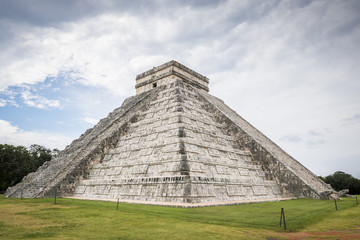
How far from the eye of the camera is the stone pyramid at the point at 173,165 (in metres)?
9.27

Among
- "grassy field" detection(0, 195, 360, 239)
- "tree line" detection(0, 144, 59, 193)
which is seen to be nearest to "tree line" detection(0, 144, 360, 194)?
"tree line" detection(0, 144, 59, 193)

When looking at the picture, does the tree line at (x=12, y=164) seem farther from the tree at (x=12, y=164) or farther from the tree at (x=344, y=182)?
the tree at (x=344, y=182)

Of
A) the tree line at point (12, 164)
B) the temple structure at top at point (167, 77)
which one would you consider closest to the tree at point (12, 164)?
the tree line at point (12, 164)

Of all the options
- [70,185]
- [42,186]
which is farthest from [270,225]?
[42,186]

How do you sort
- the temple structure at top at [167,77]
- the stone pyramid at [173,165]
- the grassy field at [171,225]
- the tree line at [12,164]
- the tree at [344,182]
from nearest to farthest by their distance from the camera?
the grassy field at [171,225], the stone pyramid at [173,165], the temple structure at top at [167,77], the tree at [344,182], the tree line at [12,164]

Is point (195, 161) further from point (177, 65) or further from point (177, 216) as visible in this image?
point (177, 65)

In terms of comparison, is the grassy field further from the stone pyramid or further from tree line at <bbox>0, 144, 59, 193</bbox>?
tree line at <bbox>0, 144, 59, 193</bbox>

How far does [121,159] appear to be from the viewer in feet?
40.8

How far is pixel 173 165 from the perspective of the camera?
9547 mm

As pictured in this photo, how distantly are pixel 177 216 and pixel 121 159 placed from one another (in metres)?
6.80

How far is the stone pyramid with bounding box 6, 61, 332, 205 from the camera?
927cm

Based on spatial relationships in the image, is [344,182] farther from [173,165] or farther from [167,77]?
[173,165]

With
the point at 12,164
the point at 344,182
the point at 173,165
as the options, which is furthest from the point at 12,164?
the point at 344,182

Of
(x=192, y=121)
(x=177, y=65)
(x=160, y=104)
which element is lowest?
(x=192, y=121)
